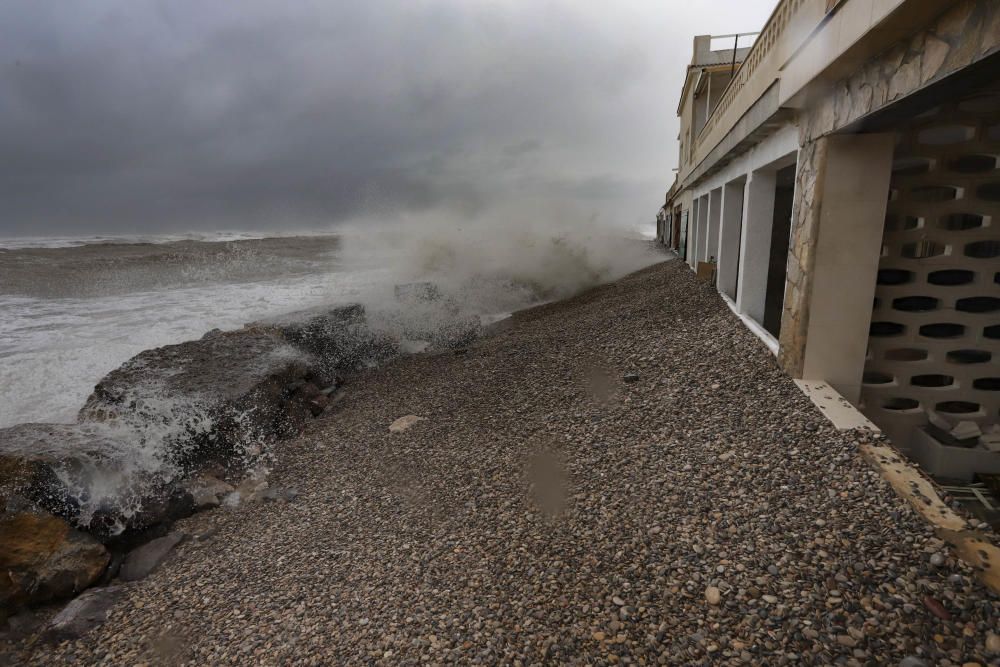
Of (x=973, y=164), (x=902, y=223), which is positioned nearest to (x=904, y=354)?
(x=902, y=223)

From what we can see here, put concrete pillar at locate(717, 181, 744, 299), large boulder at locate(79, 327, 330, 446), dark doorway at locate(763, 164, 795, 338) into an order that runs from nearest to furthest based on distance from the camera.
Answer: large boulder at locate(79, 327, 330, 446) → dark doorway at locate(763, 164, 795, 338) → concrete pillar at locate(717, 181, 744, 299)

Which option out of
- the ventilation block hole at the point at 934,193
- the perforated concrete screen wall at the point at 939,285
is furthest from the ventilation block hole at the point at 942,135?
the ventilation block hole at the point at 934,193

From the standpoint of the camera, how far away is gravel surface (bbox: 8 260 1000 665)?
2.57m

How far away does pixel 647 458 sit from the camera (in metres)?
4.41

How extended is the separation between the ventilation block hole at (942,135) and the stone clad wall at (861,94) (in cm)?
101

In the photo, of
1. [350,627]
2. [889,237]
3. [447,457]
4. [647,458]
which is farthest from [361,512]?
[889,237]

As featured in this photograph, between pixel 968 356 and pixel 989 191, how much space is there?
164 centimetres

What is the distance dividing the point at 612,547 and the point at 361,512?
2.65 meters

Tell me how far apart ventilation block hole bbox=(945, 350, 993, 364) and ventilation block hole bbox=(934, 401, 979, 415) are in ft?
1.39

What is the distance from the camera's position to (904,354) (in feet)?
16.5

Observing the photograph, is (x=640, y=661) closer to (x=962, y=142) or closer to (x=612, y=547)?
(x=612, y=547)

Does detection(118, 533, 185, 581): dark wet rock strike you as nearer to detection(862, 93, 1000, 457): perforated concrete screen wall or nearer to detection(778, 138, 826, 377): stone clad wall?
detection(778, 138, 826, 377): stone clad wall

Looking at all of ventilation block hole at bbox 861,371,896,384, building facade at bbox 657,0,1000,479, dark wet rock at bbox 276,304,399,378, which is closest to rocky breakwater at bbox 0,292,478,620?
dark wet rock at bbox 276,304,399,378

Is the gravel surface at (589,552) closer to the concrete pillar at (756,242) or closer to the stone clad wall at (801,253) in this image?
the stone clad wall at (801,253)
